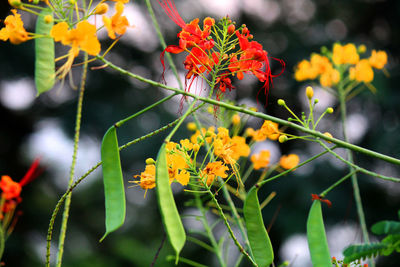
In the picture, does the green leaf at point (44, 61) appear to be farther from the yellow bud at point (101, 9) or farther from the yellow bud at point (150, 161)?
the yellow bud at point (150, 161)

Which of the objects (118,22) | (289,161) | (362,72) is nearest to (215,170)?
(118,22)

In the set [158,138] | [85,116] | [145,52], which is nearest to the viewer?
[158,138]

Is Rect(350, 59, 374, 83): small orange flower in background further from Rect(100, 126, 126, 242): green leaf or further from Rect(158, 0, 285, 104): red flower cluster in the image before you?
Rect(100, 126, 126, 242): green leaf

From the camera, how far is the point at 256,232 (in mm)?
827

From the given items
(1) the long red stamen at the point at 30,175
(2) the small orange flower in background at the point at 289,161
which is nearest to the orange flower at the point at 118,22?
(1) the long red stamen at the point at 30,175

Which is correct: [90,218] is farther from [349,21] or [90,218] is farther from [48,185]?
[349,21]

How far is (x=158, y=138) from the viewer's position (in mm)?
5387

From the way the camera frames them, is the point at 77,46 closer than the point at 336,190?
Yes

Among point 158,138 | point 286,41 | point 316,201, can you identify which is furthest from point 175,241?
point 286,41

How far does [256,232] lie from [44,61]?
514 millimetres

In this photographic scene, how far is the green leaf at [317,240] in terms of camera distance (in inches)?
33.4

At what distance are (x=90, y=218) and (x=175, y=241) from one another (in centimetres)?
625

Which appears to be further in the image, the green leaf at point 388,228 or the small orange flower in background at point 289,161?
the small orange flower in background at point 289,161

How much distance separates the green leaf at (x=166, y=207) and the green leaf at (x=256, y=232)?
6.8 inches
